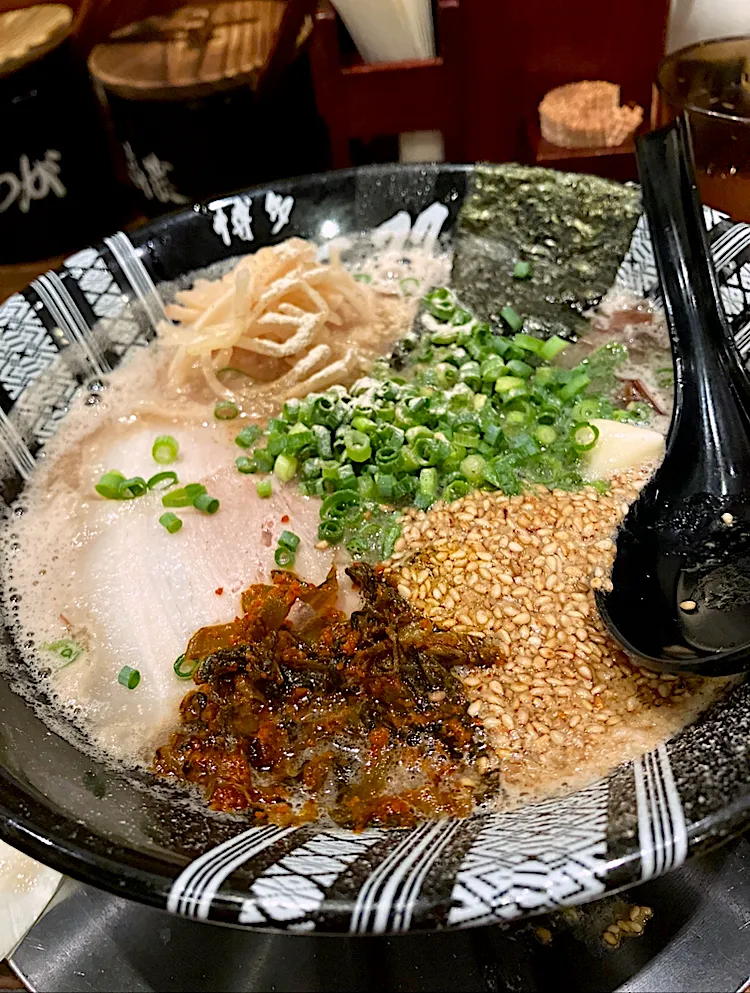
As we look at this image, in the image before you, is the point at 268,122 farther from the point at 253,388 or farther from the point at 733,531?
the point at 733,531

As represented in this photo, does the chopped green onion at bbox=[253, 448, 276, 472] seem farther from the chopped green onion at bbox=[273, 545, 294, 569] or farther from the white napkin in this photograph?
the white napkin

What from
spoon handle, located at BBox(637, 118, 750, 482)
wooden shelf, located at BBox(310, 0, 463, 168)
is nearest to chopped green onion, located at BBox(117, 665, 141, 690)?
spoon handle, located at BBox(637, 118, 750, 482)

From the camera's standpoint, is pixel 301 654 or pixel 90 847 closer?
pixel 90 847

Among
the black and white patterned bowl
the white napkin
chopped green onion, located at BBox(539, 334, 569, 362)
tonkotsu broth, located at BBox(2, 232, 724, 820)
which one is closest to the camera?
the black and white patterned bowl

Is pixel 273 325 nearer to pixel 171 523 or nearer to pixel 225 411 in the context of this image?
pixel 225 411

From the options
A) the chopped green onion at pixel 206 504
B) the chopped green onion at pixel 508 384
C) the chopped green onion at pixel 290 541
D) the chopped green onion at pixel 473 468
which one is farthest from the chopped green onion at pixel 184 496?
the chopped green onion at pixel 508 384

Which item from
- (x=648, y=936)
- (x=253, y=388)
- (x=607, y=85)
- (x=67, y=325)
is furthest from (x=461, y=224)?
(x=648, y=936)
